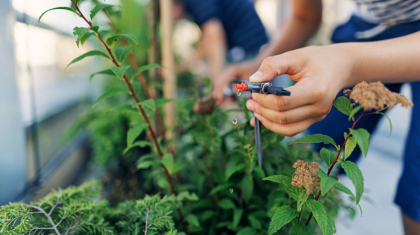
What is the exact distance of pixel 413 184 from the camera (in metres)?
0.73

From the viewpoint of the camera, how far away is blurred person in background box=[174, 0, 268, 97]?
2062 millimetres

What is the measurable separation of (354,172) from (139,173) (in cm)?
98

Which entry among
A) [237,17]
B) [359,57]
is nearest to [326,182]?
[359,57]

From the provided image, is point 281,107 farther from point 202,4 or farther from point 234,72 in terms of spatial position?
point 202,4

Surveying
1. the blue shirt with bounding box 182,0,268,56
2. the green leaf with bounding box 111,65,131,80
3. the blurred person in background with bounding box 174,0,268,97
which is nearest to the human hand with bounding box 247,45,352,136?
the green leaf with bounding box 111,65,131,80

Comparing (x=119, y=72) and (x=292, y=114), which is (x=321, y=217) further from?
(x=119, y=72)

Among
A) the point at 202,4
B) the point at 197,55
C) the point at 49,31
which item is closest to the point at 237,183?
the point at 49,31

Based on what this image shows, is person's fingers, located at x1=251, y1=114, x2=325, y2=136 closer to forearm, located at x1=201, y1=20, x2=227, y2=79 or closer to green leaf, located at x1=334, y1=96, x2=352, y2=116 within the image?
green leaf, located at x1=334, y1=96, x2=352, y2=116

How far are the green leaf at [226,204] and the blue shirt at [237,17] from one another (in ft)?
5.49

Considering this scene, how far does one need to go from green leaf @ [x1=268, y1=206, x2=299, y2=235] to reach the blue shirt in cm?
185

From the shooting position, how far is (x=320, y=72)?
48 cm

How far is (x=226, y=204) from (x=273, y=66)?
1.28ft

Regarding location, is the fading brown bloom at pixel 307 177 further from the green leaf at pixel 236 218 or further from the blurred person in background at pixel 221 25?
the blurred person in background at pixel 221 25

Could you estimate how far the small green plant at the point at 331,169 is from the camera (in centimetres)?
38
